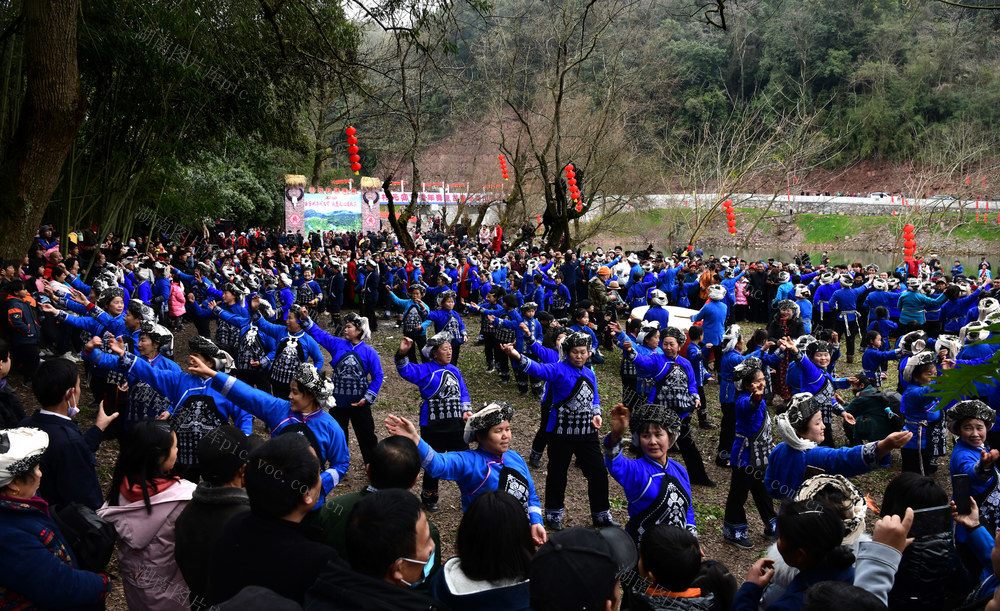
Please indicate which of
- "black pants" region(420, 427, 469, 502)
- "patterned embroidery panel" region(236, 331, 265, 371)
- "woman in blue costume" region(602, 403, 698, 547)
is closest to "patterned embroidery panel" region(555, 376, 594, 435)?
"black pants" region(420, 427, 469, 502)

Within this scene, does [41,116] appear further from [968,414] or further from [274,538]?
[968,414]

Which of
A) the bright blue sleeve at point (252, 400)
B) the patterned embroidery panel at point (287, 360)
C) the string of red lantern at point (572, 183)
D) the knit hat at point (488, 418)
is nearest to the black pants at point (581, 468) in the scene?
the knit hat at point (488, 418)

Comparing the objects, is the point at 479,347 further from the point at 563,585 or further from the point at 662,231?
the point at 662,231

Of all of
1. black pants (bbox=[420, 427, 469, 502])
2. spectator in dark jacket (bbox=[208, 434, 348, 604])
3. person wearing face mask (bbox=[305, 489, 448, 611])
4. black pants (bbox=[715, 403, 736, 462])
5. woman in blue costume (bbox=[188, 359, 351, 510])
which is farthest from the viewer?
black pants (bbox=[715, 403, 736, 462])

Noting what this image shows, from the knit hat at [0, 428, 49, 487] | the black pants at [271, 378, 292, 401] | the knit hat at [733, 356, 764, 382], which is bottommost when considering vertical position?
the black pants at [271, 378, 292, 401]

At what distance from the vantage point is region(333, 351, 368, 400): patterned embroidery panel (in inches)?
257

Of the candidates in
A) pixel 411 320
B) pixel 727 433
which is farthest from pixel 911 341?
pixel 411 320

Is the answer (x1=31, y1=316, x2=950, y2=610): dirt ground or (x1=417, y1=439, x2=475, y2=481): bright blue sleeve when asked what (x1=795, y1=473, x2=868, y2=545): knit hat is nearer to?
(x1=417, y1=439, x2=475, y2=481): bright blue sleeve

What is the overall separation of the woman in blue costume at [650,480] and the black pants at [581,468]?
1.59 m

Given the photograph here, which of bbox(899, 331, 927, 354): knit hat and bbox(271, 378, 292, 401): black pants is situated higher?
bbox(899, 331, 927, 354): knit hat

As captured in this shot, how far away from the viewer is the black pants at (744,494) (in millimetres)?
5699

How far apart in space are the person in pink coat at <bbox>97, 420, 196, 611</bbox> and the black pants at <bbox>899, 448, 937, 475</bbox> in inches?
259

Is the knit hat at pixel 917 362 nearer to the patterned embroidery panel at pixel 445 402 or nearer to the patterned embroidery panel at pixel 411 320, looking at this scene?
the patterned embroidery panel at pixel 445 402

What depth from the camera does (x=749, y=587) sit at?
9.59 feet
